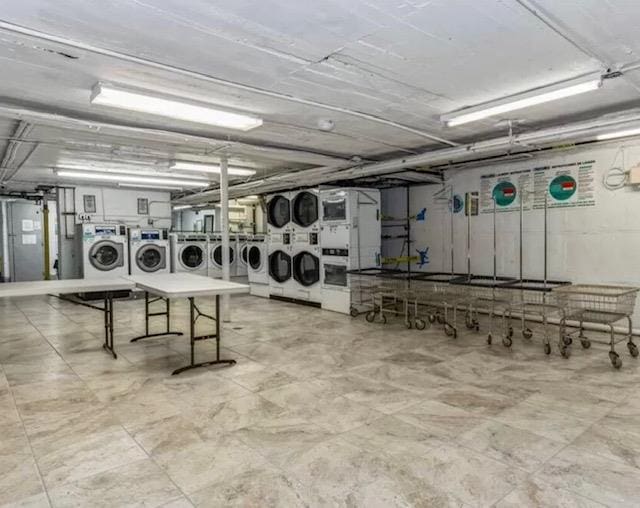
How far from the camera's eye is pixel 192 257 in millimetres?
10578

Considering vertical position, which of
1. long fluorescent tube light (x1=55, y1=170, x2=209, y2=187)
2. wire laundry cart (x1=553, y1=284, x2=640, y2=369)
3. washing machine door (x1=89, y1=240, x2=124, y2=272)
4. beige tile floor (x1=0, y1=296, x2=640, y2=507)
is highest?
long fluorescent tube light (x1=55, y1=170, x2=209, y2=187)

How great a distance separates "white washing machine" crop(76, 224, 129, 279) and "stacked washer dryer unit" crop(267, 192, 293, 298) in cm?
308

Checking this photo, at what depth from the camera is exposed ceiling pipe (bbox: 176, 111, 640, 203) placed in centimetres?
406

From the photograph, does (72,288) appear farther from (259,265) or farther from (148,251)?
(148,251)

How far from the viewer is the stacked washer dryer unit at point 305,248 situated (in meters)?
7.75

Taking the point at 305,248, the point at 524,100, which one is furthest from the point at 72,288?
the point at 524,100

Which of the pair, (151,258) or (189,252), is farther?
(189,252)

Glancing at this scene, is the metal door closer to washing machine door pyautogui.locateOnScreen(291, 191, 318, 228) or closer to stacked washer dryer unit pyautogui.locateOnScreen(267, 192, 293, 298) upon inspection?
stacked washer dryer unit pyautogui.locateOnScreen(267, 192, 293, 298)

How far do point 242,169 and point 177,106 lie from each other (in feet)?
12.3

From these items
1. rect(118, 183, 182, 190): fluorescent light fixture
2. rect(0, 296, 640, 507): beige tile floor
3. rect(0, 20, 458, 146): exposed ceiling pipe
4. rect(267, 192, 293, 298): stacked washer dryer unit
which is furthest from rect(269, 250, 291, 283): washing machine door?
rect(0, 20, 458, 146): exposed ceiling pipe

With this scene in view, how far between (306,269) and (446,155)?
3743 mm

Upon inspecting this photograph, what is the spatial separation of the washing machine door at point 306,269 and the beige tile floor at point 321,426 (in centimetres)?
277

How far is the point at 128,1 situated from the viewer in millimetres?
2270

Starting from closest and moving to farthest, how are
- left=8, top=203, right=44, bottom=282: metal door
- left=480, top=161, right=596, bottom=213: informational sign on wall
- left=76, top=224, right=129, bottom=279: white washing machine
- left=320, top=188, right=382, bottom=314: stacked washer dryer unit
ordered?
left=480, top=161, right=596, bottom=213: informational sign on wall
left=320, top=188, right=382, bottom=314: stacked washer dryer unit
left=76, top=224, right=129, bottom=279: white washing machine
left=8, top=203, right=44, bottom=282: metal door
